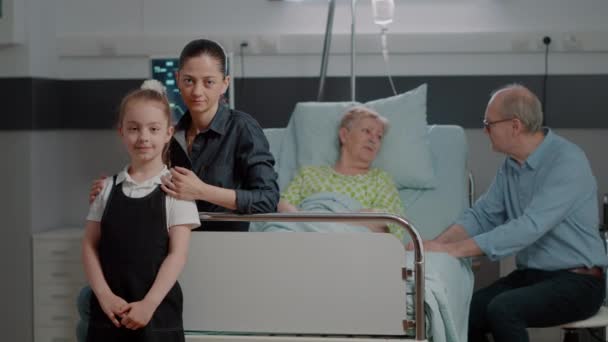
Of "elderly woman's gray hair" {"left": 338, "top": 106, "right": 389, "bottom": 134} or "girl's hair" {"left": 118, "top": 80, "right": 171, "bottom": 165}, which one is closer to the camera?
"girl's hair" {"left": 118, "top": 80, "right": 171, "bottom": 165}

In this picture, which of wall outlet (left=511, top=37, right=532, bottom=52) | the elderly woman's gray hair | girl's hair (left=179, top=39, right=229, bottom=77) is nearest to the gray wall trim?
wall outlet (left=511, top=37, right=532, bottom=52)

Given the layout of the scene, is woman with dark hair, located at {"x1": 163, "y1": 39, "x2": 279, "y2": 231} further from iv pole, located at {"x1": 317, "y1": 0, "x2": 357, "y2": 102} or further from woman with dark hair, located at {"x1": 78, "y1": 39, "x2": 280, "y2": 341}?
iv pole, located at {"x1": 317, "y1": 0, "x2": 357, "y2": 102}

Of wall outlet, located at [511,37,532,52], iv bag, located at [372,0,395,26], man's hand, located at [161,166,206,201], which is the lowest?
man's hand, located at [161,166,206,201]

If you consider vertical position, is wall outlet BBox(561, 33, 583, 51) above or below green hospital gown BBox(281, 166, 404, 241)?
above

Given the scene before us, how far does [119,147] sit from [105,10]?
747 millimetres

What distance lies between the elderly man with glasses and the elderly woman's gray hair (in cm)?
48

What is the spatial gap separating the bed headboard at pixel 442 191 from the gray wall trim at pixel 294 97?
0.71 metres

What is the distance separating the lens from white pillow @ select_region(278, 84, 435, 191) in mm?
4121

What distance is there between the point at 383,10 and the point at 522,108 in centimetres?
103

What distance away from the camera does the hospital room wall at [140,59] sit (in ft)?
15.9

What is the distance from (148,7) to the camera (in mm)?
5109

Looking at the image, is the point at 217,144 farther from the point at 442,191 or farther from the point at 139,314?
the point at 442,191

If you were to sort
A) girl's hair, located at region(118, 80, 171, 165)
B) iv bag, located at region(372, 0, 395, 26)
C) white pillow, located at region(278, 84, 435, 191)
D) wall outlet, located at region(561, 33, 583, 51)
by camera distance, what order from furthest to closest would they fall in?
wall outlet, located at region(561, 33, 583, 51), iv bag, located at region(372, 0, 395, 26), white pillow, located at region(278, 84, 435, 191), girl's hair, located at region(118, 80, 171, 165)

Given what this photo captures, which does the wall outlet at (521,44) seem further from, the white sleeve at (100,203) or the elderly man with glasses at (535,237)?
the white sleeve at (100,203)
